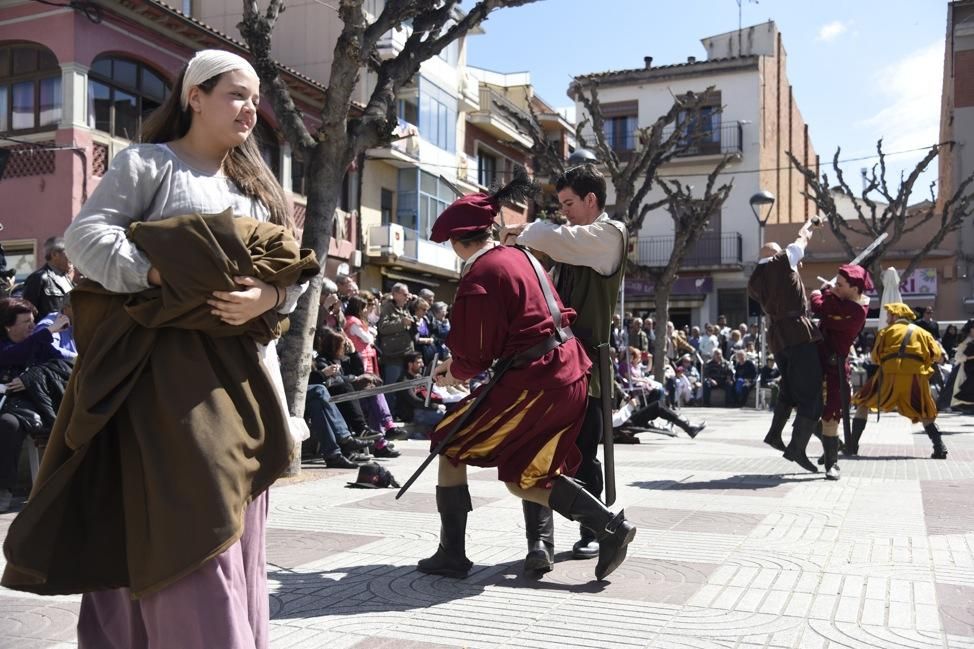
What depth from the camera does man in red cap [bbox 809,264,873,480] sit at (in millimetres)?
8398

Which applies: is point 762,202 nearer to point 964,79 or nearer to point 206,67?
point 964,79

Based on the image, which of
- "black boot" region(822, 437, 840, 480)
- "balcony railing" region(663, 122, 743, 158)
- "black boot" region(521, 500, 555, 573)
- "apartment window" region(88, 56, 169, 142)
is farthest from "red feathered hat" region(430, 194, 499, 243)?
"balcony railing" region(663, 122, 743, 158)

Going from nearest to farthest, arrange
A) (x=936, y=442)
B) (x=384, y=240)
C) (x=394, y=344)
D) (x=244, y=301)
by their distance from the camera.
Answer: (x=244, y=301) → (x=936, y=442) → (x=394, y=344) → (x=384, y=240)

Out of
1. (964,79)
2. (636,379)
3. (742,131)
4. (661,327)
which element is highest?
(964,79)

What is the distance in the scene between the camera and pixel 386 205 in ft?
106

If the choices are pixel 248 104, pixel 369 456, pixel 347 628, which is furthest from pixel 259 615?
pixel 369 456

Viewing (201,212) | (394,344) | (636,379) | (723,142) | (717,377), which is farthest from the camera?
(723,142)

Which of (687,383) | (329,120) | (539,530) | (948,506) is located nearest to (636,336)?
(687,383)

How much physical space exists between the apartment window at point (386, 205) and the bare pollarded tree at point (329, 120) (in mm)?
23379

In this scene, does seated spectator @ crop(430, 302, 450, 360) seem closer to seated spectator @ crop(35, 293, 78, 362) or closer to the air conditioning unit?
seated spectator @ crop(35, 293, 78, 362)

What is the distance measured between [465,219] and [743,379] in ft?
64.5

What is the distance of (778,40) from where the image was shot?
144 feet

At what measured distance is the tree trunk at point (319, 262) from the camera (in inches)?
314

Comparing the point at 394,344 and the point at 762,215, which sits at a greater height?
the point at 762,215
